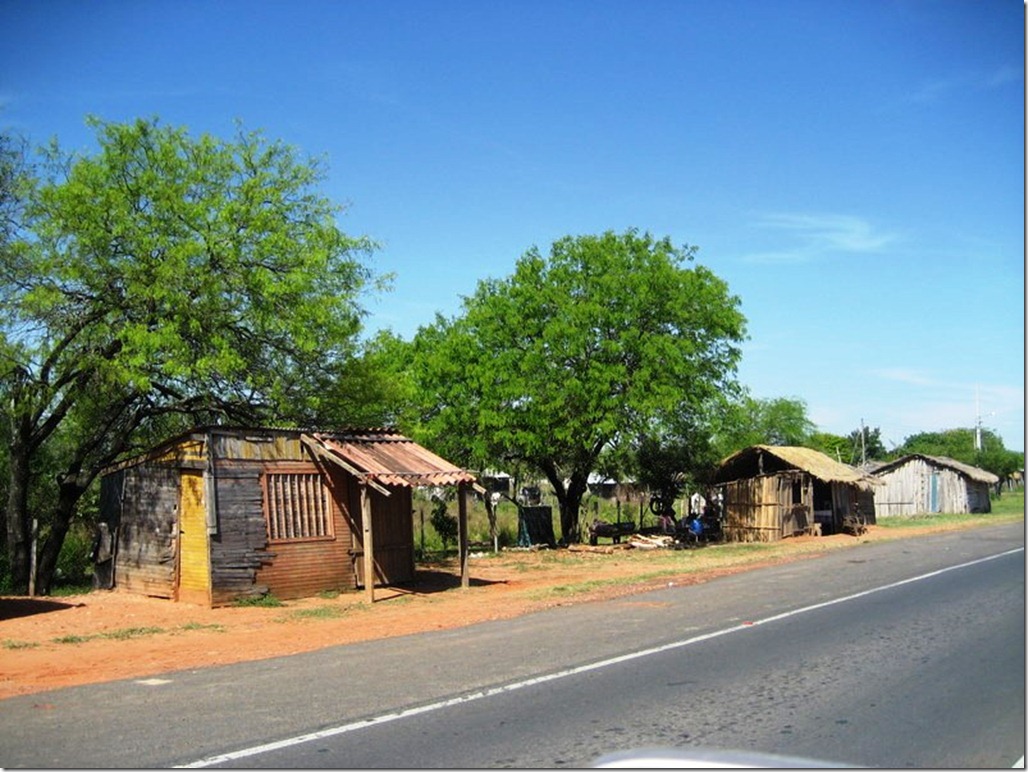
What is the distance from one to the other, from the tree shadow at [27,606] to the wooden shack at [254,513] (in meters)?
1.65

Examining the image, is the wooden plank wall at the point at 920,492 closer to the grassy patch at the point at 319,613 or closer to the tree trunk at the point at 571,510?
the tree trunk at the point at 571,510

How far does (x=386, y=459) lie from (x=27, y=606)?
697 cm

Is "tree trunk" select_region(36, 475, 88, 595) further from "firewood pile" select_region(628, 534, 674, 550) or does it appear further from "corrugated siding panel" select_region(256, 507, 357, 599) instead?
"firewood pile" select_region(628, 534, 674, 550)

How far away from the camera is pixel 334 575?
19.1 meters

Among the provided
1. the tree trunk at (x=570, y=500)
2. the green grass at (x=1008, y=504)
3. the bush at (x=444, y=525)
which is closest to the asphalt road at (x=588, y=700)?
the bush at (x=444, y=525)

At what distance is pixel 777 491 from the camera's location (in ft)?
121

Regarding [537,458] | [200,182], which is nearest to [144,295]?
[200,182]

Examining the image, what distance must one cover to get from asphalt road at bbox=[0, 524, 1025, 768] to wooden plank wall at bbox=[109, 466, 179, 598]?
6.99 meters

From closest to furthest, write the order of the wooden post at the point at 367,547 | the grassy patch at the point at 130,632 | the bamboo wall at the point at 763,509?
the grassy patch at the point at 130,632 < the wooden post at the point at 367,547 < the bamboo wall at the point at 763,509

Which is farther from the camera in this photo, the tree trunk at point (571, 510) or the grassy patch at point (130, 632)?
the tree trunk at point (571, 510)

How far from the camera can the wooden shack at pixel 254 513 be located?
17.5m

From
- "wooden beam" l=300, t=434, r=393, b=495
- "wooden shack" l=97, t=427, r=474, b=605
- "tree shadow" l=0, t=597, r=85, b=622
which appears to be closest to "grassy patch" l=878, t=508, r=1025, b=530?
"wooden shack" l=97, t=427, r=474, b=605

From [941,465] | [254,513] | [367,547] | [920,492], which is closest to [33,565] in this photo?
[254,513]

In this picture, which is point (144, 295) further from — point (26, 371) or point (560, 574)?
point (560, 574)
